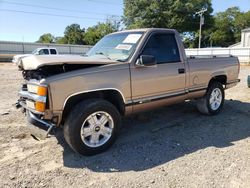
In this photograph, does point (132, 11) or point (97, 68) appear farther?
point (132, 11)

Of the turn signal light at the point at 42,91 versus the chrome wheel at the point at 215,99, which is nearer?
the turn signal light at the point at 42,91

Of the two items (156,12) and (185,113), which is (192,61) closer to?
(185,113)

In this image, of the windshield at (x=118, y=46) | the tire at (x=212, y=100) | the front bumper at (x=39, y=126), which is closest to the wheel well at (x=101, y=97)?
the front bumper at (x=39, y=126)

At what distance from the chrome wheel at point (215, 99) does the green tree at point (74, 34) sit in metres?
72.7

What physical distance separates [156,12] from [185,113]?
143ft

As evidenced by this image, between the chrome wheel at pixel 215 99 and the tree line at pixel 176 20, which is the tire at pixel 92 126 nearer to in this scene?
the chrome wheel at pixel 215 99

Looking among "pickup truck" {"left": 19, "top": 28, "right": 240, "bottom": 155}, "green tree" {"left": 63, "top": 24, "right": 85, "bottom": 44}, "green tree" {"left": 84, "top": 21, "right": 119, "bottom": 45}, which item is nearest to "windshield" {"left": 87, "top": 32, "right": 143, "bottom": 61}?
"pickup truck" {"left": 19, "top": 28, "right": 240, "bottom": 155}

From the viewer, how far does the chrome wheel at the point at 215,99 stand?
6.30m

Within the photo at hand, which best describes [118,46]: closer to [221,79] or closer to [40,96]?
[40,96]

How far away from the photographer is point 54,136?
4.90m

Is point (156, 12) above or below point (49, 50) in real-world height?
above

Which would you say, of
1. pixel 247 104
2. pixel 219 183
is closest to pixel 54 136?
pixel 219 183

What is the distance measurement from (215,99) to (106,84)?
3449mm

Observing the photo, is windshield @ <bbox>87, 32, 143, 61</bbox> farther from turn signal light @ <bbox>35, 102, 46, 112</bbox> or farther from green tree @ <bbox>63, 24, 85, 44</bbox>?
green tree @ <bbox>63, 24, 85, 44</bbox>
